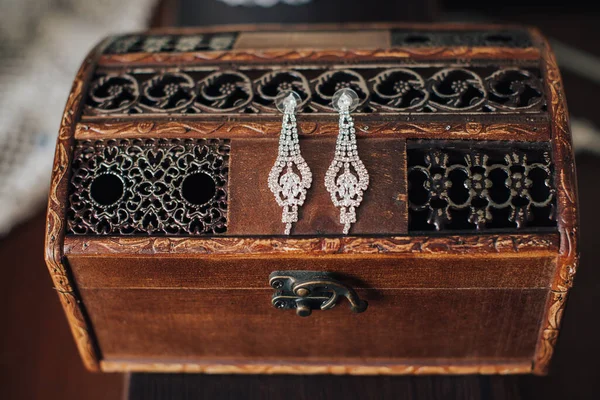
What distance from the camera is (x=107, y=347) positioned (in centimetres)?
130

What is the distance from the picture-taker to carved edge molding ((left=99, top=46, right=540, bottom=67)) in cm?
125

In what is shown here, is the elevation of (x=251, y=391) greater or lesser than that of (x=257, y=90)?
lesser

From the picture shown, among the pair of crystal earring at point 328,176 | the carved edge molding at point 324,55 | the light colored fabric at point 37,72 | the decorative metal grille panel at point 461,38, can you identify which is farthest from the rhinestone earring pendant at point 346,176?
the light colored fabric at point 37,72

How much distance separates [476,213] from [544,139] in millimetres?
185

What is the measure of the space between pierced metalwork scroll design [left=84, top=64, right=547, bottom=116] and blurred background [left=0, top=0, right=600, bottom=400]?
1.90 feet

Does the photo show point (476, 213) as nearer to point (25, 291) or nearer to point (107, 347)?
point (107, 347)

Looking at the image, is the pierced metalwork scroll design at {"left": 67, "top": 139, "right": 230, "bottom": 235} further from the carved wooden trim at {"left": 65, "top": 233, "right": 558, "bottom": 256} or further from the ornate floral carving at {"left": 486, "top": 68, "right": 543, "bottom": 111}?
the ornate floral carving at {"left": 486, "top": 68, "right": 543, "bottom": 111}

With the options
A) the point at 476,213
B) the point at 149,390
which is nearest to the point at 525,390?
the point at 476,213

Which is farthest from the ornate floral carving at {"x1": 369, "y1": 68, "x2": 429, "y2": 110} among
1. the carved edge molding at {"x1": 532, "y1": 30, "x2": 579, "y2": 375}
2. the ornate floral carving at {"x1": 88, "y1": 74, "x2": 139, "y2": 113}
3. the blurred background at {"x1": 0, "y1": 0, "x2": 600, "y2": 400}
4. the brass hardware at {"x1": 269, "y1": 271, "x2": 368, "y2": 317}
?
the blurred background at {"x1": 0, "y1": 0, "x2": 600, "y2": 400}

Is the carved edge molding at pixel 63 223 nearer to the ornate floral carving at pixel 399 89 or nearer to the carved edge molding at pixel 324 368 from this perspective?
the carved edge molding at pixel 324 368

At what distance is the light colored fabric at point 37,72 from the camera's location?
1.76 m

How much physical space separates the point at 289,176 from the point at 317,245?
0.43 feet

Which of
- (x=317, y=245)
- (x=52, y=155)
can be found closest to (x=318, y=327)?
(x=317, y=245)

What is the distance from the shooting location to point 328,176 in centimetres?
112
